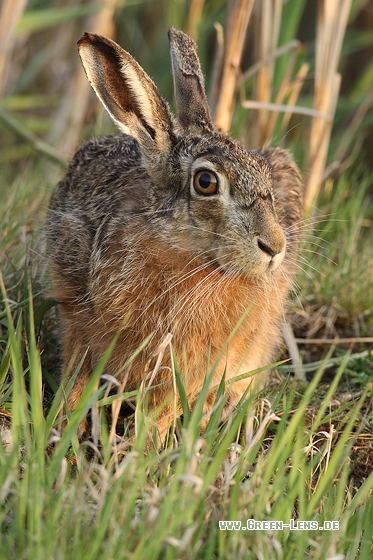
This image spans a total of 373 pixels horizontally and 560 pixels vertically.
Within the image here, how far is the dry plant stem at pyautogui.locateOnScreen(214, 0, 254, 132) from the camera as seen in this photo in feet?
15.0

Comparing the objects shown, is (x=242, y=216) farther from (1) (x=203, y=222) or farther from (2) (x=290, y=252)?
(2) (x=290, y=252)

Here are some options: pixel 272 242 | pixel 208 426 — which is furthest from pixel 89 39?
pixel 208 426

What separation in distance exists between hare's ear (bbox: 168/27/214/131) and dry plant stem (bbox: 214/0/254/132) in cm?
116

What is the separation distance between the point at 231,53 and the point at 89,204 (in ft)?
5.61

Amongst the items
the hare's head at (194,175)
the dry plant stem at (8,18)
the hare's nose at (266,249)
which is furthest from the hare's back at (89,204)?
the dry plant stem at (8,18)

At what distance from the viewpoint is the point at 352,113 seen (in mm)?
6555

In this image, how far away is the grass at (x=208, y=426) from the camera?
6.63ft

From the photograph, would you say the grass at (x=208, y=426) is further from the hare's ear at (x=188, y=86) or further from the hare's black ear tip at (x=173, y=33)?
the hare's black ear tip at (x=173, y=33)

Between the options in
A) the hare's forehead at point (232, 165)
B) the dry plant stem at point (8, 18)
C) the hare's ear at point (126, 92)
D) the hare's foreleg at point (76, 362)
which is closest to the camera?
the hare's forehead at point (232, 165)

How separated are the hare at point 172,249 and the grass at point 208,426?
0.66 ft

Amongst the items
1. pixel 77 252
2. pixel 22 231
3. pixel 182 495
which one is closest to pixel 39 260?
pixel 22 231

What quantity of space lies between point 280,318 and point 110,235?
2.80 ft

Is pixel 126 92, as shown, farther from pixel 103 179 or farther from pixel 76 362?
pixel 76 362

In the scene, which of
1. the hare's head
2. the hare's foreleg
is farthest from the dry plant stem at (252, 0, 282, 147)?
the hare's foreleg
